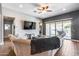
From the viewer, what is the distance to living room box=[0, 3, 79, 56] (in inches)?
88.9

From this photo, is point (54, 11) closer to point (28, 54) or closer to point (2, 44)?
point (28, 54)

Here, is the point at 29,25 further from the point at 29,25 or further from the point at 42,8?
the point at 42,8

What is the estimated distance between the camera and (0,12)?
2270 mm

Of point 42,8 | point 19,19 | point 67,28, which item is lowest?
point 67,28

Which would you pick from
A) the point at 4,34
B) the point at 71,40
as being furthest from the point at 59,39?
the point at 4,34

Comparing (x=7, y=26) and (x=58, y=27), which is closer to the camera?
(x=7, y=26)

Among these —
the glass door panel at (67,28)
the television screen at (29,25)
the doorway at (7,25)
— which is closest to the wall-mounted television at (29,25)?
the television screen at (29,25)

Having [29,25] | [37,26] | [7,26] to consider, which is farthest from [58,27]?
[7,26]

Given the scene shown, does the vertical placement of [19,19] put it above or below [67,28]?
above

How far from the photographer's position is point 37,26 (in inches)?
95.7

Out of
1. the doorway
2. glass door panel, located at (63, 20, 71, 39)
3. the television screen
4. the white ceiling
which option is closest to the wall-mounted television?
the television screen

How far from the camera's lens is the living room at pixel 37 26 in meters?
2.26

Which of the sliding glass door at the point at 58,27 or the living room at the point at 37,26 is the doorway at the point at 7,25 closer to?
the living room at the point at 37,26

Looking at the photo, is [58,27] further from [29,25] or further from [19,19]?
[19,19]
